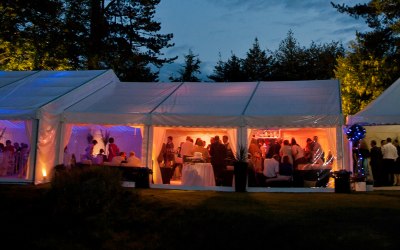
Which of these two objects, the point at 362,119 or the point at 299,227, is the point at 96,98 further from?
the point at 299,227

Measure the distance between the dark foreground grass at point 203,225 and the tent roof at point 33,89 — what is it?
11.4 ft

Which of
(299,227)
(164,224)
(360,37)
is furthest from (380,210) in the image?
(360,37)

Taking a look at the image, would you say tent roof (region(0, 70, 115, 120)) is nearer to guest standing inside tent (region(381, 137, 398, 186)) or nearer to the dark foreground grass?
the dark foreground grass

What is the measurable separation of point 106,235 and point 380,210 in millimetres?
4708

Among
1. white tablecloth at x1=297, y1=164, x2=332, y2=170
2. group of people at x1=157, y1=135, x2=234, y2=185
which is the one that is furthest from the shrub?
white tablecloth at x1=297, y1=164, x2=332, y2=170

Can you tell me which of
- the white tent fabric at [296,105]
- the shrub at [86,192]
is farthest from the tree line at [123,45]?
the shrub at [86,192]

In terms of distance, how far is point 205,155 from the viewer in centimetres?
1268

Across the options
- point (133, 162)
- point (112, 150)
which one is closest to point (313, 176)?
point (133, 162)

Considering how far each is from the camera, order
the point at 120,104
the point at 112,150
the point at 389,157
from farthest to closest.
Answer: the point at 112,150 < the point at 120,104 < the point at 389,157

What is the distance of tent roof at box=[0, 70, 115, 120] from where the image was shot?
1199 centimetres

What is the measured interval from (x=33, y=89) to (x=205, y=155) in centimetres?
550

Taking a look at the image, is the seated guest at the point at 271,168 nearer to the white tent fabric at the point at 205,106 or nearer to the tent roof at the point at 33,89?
the white tent fabric at the point at 205,106

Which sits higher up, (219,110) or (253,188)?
(219,110)

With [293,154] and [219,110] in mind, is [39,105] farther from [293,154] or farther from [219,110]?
[293,154]
